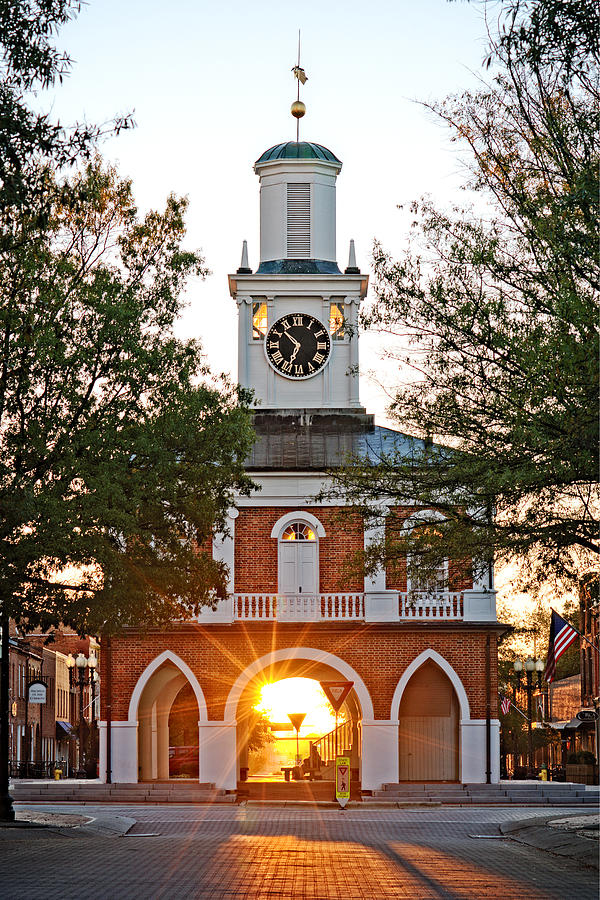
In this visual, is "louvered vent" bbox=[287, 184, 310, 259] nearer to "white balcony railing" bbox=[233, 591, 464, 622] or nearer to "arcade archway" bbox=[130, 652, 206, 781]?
"white balcony railing" bbox=[233, 591, 464, 622]

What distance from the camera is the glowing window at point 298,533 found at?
36375 mm

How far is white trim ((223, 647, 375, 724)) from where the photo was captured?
35219 millimetres

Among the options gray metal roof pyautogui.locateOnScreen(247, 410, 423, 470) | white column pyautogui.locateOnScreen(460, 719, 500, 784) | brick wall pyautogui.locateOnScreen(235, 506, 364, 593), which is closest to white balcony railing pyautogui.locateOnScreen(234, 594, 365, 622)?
brick wall pyautogui.locateOnScreen(235, 506, 364, 593)

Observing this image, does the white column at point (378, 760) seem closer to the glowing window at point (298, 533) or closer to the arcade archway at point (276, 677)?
the arcade archway at point (276, 677)

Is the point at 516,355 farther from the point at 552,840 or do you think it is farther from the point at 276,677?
the point at 276,677

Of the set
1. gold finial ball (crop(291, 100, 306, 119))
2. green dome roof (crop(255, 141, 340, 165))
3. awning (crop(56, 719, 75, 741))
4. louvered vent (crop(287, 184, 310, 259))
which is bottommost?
awning (crop(56, 719, 75, 741))

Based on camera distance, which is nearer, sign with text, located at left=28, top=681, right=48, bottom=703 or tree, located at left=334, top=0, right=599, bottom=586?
tree, located at left=334, top=0, right=599, bottom=586

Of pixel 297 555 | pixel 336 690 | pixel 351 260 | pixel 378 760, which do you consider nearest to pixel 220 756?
pixel 378 760

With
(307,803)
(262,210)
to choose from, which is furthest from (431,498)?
(262,210)

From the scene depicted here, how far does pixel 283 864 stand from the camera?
16062 millimetres

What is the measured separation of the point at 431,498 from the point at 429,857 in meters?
4.95

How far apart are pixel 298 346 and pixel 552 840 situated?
21207 millimetres

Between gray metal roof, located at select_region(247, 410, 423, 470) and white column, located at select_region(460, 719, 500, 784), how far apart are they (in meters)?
7.69

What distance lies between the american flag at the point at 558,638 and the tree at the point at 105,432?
16514 millimetres
